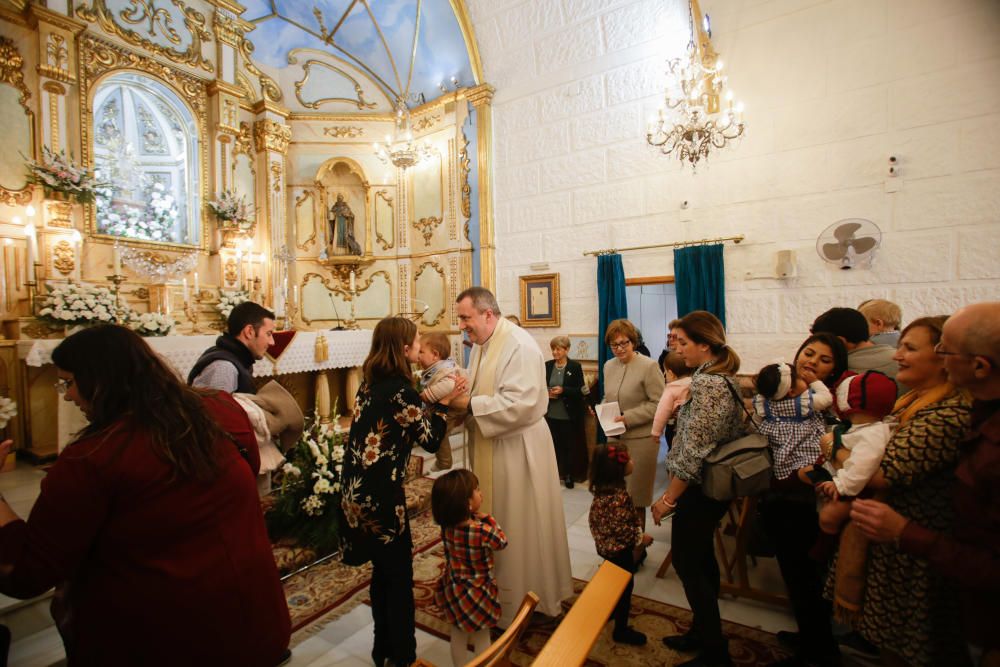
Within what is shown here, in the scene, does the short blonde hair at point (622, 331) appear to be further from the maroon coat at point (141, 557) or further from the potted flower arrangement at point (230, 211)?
the potted flower arrangement at point (230, 211)

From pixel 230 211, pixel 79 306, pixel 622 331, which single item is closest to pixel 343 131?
pixel 230 211

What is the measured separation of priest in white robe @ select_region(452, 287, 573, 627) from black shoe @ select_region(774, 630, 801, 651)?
1.15m

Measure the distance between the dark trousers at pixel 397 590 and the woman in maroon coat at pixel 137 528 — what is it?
80 cm

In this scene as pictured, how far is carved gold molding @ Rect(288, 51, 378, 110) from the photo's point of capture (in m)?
8.77

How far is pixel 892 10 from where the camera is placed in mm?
4695

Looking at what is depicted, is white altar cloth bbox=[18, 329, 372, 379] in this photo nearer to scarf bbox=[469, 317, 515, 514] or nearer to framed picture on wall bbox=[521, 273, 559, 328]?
framed picture on wall bbox=[521, 273, 559, 328]

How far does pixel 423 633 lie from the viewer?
2.89 metres

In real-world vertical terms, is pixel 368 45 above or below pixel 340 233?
above

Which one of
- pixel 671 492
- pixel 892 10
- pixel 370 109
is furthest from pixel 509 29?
pixel 671 492

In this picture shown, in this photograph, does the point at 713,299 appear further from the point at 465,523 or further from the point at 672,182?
the point at 465,523

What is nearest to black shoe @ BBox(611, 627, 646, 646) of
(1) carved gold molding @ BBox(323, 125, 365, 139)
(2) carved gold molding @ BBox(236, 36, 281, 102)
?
(1) carved gold molding @ BBox(323, 125, 365, 139)

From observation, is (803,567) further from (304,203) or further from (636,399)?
(304,203)

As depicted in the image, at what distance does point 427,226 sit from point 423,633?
6.88 meters

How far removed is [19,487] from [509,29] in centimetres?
801
